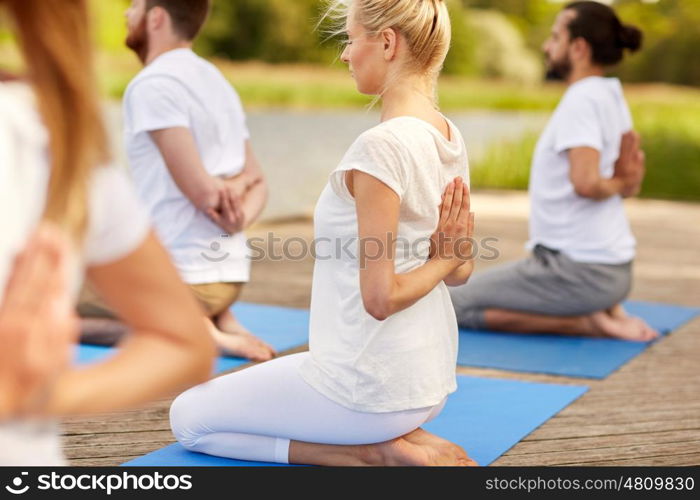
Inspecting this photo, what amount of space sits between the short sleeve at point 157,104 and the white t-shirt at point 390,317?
1.36 metres

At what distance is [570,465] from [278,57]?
2688 cm

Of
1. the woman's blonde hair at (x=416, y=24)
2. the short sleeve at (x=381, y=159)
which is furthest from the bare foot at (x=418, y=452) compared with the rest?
the woman's blonde hair at (x=416, y=24)

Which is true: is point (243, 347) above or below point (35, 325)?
below

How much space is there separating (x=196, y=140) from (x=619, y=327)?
1.93 metres

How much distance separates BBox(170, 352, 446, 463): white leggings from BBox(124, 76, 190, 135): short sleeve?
1.30m

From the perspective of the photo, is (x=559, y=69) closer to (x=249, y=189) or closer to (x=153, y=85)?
(x=249, y=189)

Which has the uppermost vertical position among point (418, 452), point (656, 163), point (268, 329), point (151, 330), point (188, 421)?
point (151, 330)

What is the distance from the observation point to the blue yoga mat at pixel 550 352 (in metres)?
3.96

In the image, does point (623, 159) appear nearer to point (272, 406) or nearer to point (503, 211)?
point (272, 406)

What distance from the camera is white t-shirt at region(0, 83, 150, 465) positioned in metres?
0.99

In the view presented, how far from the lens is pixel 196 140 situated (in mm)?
3904

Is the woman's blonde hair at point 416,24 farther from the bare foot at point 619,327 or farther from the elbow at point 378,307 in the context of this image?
the bare foot at point 619,327

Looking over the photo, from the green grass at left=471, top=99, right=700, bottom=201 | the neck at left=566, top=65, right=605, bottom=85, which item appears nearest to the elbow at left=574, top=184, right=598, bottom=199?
the neck at left=566, top=65, right=605, bottom=85

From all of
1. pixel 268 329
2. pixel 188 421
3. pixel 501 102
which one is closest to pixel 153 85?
pixel 268 329
